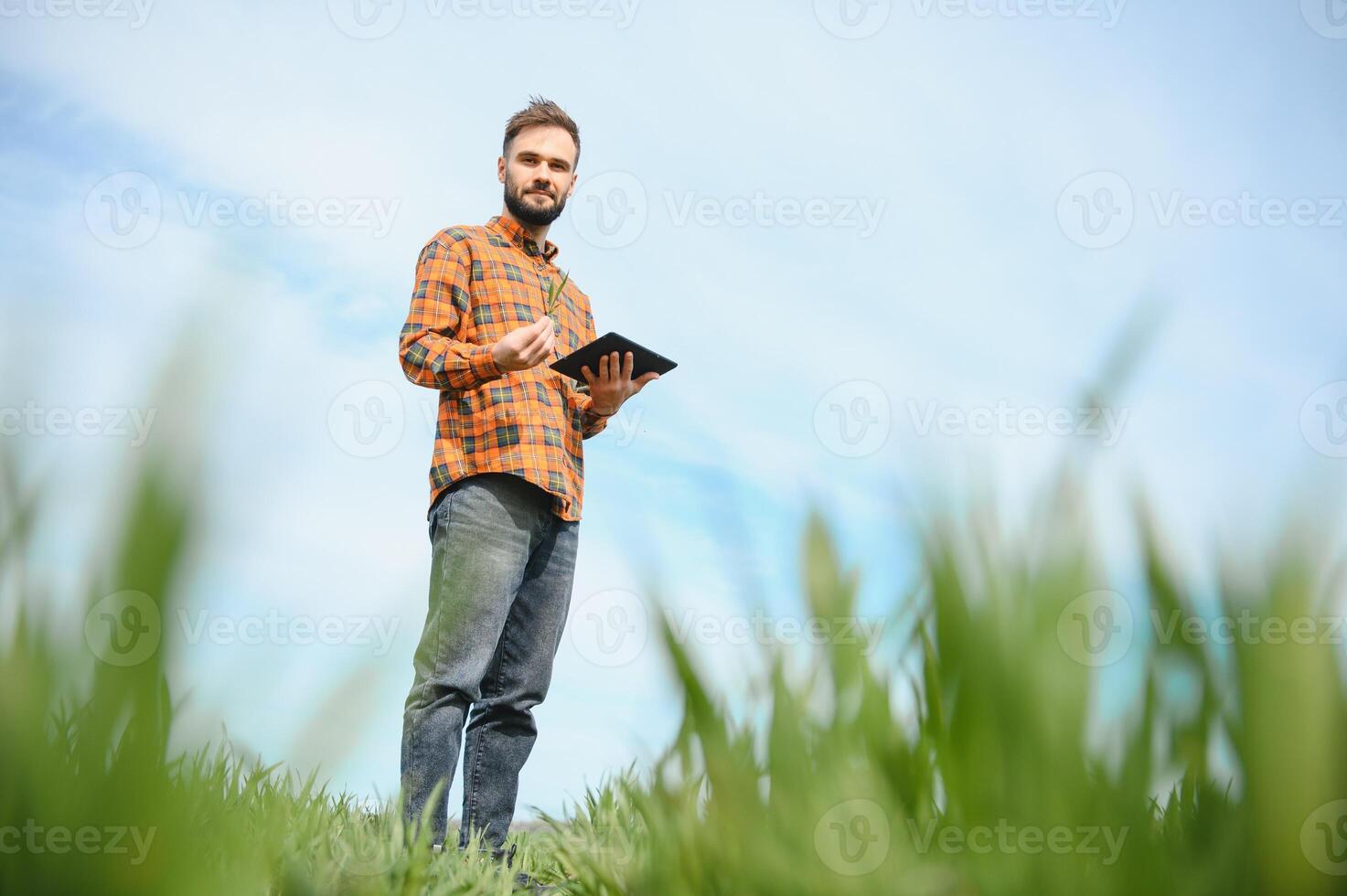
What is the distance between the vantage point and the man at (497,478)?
2744mm

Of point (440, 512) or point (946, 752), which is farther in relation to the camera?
point (440, 512)

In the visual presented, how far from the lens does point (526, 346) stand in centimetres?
265

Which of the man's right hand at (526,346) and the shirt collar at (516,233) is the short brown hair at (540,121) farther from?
the man's right hand at (526,346)

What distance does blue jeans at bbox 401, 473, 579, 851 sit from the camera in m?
2.72

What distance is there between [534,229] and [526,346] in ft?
2.58

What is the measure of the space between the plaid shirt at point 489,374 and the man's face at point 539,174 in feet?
0.25

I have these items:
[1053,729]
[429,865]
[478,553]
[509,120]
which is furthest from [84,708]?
[509,120]

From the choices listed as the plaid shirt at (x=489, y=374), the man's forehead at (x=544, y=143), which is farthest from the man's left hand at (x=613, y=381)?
the man's forehead at (x=544, y=143)

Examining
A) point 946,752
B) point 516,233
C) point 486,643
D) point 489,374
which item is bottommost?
point 486,643

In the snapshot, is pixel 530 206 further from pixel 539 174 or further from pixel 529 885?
pixel 529 885

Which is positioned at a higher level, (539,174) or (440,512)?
(539,174)

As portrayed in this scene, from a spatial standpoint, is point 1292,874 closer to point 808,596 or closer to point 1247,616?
point 1247,616

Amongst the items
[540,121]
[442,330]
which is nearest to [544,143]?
[540,121]

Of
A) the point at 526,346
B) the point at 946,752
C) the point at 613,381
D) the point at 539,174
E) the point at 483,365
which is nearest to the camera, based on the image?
the point at 946,752
